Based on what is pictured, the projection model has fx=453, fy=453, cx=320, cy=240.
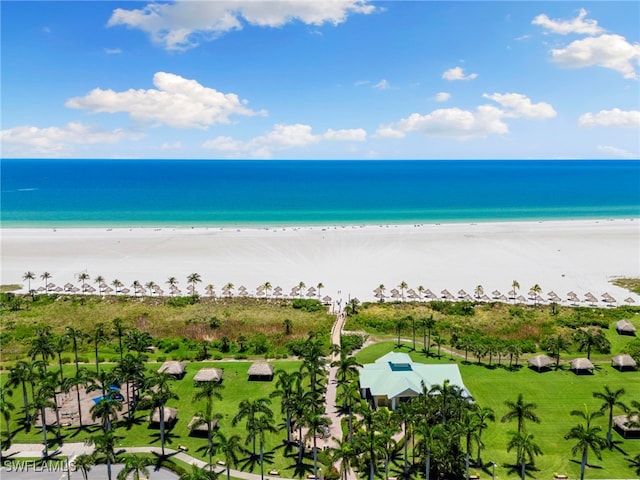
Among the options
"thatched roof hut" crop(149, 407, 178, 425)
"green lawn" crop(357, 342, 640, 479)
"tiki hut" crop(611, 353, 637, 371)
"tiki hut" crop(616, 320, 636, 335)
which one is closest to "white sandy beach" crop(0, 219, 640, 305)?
"tiki hut" crop(616, 320, 636, 335)

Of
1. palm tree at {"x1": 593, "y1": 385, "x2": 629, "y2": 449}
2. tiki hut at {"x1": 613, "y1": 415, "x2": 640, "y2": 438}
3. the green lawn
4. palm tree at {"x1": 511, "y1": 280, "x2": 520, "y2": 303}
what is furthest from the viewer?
palm tree at {"x1": 511, "y1": 280, "x2": 520, "y2": 303}

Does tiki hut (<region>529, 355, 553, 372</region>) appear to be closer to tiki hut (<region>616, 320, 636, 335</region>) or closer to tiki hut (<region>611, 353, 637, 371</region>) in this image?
tiki hut (<region>611, 353, 637, 371</region>)

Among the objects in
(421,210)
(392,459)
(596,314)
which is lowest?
(392,459)

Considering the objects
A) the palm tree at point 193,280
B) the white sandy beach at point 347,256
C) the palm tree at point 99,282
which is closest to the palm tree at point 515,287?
the white sandy beach at point 347,256

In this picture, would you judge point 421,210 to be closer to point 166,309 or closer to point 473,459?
point 166,309

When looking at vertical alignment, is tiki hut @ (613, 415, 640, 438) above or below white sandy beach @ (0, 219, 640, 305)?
below

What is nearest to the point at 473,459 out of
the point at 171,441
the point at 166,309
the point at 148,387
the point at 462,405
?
the point at 462,405

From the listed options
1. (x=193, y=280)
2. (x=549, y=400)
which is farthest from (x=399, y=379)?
(x=193, y=280)
